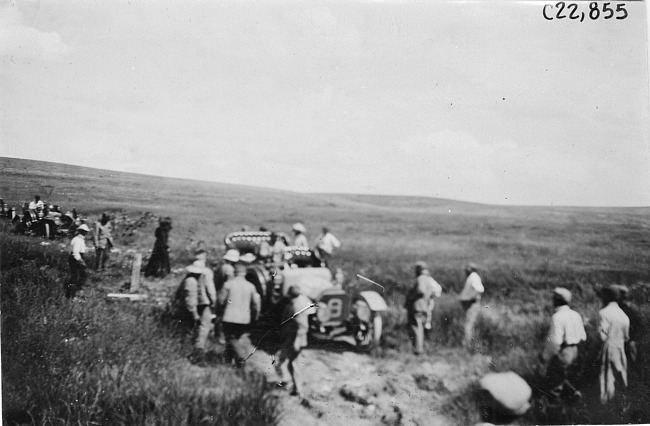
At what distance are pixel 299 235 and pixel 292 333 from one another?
0.71 m

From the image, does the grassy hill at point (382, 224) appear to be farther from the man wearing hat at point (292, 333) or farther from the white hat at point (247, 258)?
the man wearing hat at point (292, 333)

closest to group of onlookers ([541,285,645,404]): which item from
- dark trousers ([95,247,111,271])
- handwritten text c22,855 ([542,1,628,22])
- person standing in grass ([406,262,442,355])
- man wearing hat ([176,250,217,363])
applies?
person standing in grass ([406,262,442,355])

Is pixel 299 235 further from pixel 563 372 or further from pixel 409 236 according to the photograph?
pixel 563 372

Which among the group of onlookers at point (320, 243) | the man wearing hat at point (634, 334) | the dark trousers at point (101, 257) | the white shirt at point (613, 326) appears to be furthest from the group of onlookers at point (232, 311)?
the man wearing hat at point (634, 334)

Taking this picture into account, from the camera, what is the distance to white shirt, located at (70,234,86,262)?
3873 mm

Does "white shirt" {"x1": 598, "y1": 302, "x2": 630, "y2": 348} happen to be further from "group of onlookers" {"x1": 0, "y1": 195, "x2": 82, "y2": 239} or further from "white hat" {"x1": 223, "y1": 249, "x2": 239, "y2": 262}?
"group of onlookers" {"x1": 0, "y1": 195, "x2": 82, "y2": 239}

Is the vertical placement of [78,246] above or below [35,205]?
below

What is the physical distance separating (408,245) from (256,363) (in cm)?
139

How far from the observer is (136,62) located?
3.98 metres

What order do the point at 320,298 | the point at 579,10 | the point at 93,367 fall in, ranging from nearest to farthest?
the point at 93,367 < the point at 320,298 < the point at 579,10

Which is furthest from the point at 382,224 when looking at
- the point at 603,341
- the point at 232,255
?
the point at 603,341

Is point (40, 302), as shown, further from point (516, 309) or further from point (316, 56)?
point (516, 309)

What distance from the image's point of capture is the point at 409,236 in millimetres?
3904

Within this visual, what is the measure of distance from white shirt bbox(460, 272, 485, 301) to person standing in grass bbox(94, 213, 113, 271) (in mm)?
2637
